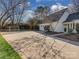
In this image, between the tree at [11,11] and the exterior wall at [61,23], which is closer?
the exterior wall at [61,23]

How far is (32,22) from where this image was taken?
56.2 metres

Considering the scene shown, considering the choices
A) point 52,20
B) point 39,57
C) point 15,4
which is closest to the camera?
point 39,57

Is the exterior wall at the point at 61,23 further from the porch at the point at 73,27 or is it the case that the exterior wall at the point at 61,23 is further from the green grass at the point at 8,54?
the green grass at the point at 8,54

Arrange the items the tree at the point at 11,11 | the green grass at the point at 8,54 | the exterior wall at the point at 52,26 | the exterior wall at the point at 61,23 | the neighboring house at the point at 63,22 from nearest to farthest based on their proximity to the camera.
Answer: the green grass at the point at 8,54, the neighboring house at the point at 63,22, the exterior wall at the point at 61,23, the exterior wall at the point at 52,26, the tree at the point at 11,11

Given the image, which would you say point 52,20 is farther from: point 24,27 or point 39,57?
point 39,57

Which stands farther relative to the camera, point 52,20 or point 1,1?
point 1,1

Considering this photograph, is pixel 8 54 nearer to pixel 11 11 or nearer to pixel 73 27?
pixel 73 27

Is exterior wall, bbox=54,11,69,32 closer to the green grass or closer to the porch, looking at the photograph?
the porch

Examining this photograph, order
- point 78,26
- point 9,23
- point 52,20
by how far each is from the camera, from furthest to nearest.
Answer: point 9,23 → point 52,20 → point 78,26

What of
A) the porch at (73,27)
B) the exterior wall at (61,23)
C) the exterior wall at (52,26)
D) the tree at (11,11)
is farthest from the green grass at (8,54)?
the tree at (11,11)

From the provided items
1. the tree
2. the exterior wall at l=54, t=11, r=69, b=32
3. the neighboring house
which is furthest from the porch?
the tree

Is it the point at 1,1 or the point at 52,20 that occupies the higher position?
the point at 1,1

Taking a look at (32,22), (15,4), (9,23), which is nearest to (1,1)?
(15,4)

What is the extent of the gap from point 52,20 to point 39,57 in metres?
32.6
